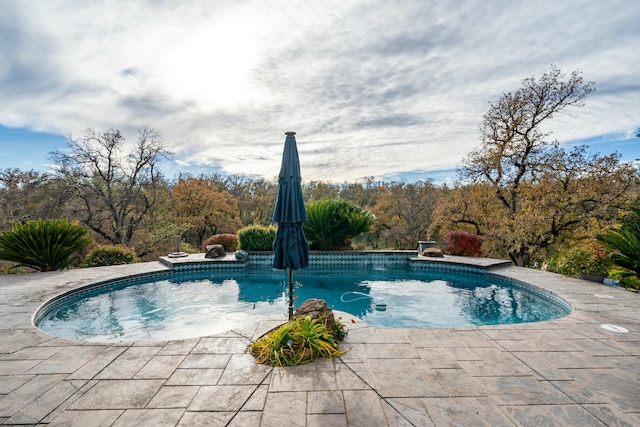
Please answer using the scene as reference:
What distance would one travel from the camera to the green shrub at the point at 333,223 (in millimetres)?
A: 10406

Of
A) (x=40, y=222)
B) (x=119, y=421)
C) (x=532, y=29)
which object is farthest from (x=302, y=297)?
(x=532, y=29)

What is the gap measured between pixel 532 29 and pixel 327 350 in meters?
7.03

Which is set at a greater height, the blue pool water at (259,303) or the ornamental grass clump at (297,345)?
the ornamental grass clump at (297,345)

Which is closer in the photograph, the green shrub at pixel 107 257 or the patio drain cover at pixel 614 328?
the patio drain cover at pixel 614 328

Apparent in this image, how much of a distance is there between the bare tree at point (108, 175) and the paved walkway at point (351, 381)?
38.8ft

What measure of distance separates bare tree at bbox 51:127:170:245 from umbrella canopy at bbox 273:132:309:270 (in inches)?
511

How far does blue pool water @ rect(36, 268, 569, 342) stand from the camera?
16.4ft

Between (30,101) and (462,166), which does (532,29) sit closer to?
(462,166)

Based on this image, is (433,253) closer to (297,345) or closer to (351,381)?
(297,345)

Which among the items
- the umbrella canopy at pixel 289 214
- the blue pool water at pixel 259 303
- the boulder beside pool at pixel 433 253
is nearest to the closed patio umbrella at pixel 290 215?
the umbrella canopy at pixel 289 214

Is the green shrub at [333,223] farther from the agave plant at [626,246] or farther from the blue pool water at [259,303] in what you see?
the agave plant at [626,246]

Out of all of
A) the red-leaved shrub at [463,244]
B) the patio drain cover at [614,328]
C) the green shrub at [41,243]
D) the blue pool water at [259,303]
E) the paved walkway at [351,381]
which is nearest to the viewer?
the paved walkway at [351,381]

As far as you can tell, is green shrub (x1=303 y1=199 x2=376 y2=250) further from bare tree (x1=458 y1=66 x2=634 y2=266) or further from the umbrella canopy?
the umbrella canopy

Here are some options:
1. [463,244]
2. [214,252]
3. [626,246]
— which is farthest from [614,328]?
[214,252]
